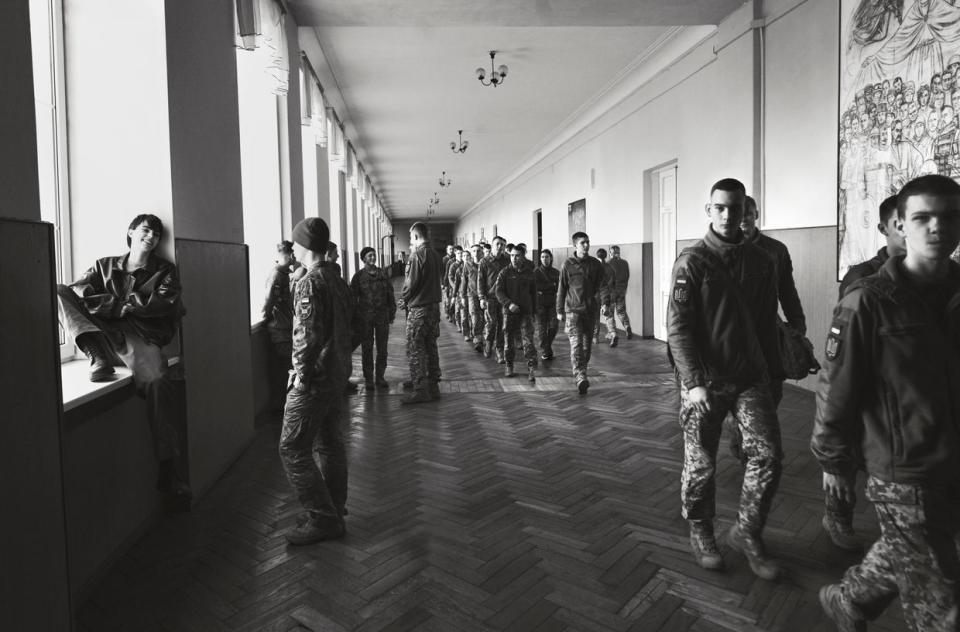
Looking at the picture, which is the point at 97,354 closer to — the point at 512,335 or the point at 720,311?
the point at 720,311

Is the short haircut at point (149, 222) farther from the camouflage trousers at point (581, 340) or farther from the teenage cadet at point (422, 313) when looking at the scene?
the camouflage trousers at point (581, 340)

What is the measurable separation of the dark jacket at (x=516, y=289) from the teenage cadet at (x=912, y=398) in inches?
212

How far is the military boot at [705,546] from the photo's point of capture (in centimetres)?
262

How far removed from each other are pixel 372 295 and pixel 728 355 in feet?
14.8

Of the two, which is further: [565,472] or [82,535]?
[565,472]

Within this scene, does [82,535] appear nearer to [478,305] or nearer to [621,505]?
[621,505]

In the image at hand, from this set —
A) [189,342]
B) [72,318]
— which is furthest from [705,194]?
[72,318]

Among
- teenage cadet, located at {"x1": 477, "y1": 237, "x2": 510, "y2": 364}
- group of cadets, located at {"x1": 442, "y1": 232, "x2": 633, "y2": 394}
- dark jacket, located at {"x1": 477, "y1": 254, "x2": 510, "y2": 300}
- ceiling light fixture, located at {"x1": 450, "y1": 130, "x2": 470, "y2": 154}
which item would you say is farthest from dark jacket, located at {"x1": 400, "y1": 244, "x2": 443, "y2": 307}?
ceiling light fixture, located at {"x1": 450, "y1": 130, "x2": 470, "y2": 154}

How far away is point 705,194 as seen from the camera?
7984mm

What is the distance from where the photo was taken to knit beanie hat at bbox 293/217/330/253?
294 centimetres

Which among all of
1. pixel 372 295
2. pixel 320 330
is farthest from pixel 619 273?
pixel 320 330

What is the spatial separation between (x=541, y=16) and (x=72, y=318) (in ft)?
18.5

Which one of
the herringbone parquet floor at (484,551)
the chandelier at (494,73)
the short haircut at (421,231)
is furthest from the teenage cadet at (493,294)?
the herringbone parquet floor at (484,551)

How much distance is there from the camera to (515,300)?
725cm
